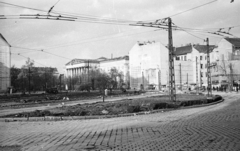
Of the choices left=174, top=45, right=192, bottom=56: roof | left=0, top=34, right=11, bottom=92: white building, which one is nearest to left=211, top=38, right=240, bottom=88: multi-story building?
left=174, top=45, right=192, bottom=56: roof

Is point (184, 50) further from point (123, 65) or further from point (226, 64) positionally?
point (226, 64)

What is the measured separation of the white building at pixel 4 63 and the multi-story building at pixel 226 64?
50.3 m

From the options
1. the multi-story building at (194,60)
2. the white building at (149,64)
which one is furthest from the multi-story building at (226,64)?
the white building at (149,64)

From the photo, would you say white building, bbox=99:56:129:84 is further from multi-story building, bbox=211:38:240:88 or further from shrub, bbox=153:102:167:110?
shrub, bbox=153:102:167:110

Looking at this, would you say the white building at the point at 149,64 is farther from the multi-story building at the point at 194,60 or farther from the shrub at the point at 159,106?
the shrub at the point at 159,106

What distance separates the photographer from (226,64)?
7650cm

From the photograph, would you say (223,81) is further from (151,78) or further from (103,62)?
(103,62)

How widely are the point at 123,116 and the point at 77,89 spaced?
2579 inches

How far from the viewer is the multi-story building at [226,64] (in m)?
71.8

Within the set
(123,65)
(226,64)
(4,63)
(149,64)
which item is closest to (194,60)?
(149,64)

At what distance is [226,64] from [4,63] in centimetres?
6051

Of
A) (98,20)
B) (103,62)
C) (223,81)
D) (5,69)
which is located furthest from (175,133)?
(103,62)

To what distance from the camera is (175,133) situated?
9.81 meters

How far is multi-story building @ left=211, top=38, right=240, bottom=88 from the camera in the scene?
235 ft
